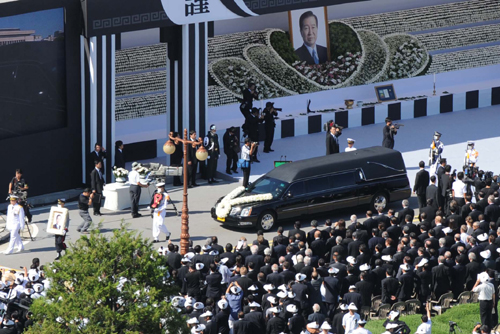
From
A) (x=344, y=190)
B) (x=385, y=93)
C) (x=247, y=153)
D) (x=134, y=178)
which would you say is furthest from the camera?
(x=385, y=93)

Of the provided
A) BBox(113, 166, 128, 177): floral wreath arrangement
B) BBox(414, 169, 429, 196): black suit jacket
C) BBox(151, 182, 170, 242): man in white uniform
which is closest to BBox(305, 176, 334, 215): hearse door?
BBox(414, 169, 429, 196): black suit jacket

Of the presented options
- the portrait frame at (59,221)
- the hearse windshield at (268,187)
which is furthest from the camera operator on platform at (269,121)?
the portrait frame at (59,221)

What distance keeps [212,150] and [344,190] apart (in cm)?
441

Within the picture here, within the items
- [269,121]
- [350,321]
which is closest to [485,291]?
[350,321]

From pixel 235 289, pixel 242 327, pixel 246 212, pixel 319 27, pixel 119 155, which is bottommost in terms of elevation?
pixel 242 327

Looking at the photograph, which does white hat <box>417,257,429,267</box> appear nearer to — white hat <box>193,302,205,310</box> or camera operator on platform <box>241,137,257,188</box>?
white hat <box>193,302,205,310</box>

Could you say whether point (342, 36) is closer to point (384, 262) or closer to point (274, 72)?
point (274, 72)

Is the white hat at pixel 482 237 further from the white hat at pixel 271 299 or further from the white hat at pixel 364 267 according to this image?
the white hat at pixel 271 299

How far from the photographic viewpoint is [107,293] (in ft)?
48.2

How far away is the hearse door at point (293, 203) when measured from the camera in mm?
25484

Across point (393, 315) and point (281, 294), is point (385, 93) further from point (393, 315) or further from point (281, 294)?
point (393, 315)

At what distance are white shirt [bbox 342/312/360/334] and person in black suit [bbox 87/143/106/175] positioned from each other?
415 inches

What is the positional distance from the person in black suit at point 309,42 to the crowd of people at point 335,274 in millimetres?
12244

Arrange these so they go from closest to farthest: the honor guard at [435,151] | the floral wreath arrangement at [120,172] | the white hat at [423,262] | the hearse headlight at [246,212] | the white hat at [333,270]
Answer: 1. the white hat at [333,270]
2. the white hat at [423,262]
3. the hearse headlight at [246,212]
4. the floral wreath arrangement at [120,172]
5. the honor guard at [435,151]
